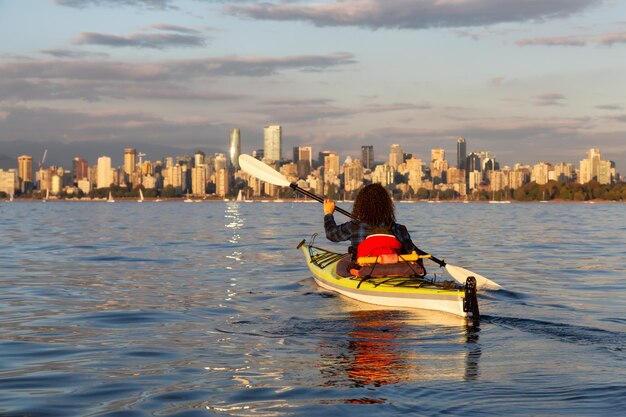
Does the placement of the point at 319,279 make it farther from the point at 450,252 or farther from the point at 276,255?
the point at 450,252

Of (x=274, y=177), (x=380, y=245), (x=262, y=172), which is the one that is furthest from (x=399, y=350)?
(x=262, y=172)

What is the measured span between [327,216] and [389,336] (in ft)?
13.2

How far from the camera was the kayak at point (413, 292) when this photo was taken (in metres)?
10.7

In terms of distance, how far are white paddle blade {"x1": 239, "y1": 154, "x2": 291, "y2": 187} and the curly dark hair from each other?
4776mm

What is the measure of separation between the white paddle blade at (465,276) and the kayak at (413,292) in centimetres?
166

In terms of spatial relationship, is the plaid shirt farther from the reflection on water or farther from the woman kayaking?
the reflection on water

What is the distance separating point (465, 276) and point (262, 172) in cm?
584

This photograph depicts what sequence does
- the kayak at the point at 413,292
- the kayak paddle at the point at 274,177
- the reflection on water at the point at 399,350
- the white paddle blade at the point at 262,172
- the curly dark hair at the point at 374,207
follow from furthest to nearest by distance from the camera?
the white paddle blade at the point at 262,172 → the kayak paddle at the point at 274,177 → the curly dark hair at the point at 374,207 → the kayak at the point at 413,292 → the reflection on water at the point at 399,350

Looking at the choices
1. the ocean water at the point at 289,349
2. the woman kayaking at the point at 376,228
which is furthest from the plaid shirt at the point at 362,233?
the ocean water at the point at 289,349

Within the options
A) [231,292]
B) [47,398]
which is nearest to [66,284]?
[231,292]

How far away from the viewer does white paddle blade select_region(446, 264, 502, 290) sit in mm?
13977

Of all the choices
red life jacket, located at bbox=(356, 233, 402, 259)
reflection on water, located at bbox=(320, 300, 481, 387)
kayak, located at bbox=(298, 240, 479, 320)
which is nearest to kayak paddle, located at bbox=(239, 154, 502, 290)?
kayak, located at bbox=(298, 240, 479, 320)

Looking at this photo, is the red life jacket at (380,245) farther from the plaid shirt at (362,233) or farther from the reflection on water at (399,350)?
the reflection on water at (399,350)

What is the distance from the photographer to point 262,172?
1798 centimetres
